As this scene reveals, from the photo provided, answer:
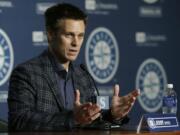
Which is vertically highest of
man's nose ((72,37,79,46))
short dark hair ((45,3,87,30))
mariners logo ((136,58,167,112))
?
short dark hair ((45,3,87,30))

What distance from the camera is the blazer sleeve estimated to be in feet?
7.63

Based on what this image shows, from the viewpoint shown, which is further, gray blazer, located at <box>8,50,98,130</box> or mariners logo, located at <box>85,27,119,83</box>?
mariners logo, located at <box>85,27,119,83</box>

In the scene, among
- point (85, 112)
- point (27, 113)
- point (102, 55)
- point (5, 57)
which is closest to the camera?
point (85, 112)

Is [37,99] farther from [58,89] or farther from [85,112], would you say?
[85,112]

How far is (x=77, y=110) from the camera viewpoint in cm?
219

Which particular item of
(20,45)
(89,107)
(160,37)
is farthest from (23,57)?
(89,107)

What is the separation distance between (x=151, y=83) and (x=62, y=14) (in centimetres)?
229

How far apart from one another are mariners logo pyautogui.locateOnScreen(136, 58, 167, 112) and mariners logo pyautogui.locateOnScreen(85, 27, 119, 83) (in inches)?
13.4

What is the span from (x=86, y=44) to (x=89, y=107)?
229 cm

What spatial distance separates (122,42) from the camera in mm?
4672

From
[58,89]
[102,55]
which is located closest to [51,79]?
[58,89]

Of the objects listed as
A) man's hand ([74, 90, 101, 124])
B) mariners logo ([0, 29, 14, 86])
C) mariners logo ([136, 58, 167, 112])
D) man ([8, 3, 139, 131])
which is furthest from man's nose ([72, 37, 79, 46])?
mariners logo ([136, 58, 167, 112])

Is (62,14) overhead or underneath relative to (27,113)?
overhead

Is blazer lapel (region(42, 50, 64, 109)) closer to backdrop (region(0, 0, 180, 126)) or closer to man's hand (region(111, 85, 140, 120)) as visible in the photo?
man's hand (region(111, 85, 140, 120))
